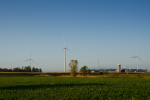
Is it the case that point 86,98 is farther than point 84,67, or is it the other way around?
point 84,67

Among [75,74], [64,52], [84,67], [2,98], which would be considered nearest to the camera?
[2,98]

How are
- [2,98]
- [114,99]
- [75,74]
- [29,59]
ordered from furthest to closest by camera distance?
1. [29,59]
2. [75,74]
3. [2,98]
4. [114,99]

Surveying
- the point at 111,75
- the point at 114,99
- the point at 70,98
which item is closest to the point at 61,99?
A: the point at 70,98

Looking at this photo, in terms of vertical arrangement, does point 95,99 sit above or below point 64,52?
below

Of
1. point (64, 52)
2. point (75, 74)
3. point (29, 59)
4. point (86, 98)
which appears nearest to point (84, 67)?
point (75, 74)

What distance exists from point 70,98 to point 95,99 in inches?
105

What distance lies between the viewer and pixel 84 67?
89.0 m

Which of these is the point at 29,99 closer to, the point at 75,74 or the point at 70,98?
the point at 70,98

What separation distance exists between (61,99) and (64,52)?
94078 mm

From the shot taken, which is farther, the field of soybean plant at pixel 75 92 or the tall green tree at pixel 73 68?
the tall green tree at pixel 73 68

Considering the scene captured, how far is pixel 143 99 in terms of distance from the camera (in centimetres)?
1525

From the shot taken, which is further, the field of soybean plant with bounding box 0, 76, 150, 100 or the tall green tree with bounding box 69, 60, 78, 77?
the tall green tree with bounding box 69, 60, 78, 77

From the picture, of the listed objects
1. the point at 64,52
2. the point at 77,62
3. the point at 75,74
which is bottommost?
the point at 75,74

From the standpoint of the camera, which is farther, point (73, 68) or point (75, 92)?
point (73, 68)
